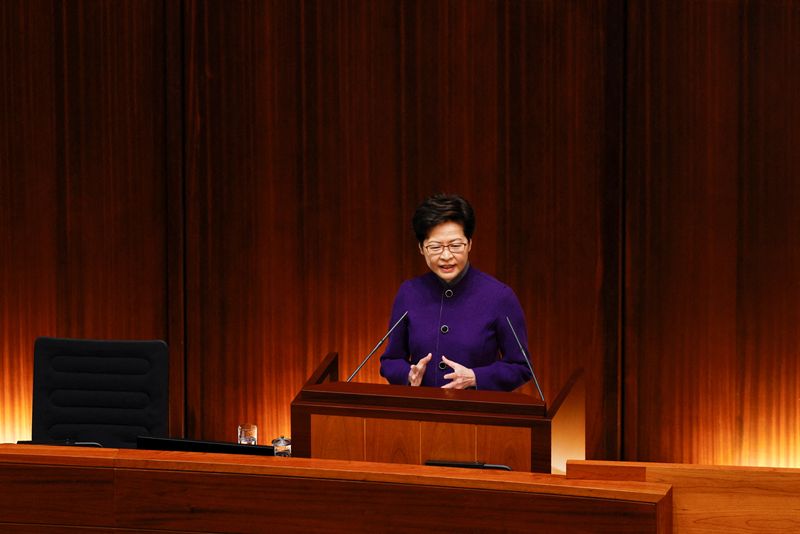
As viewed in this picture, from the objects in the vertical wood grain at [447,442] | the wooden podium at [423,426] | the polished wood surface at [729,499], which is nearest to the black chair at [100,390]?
the wooden podium at [423,426]

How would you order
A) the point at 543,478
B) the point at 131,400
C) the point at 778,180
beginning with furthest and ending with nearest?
the point at 778,180, the point at 131,400, the point at 543,478

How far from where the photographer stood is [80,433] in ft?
9.51

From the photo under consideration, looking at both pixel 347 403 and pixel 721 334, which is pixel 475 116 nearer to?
pixel 721 334

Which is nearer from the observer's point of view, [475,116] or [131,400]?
[131,400]

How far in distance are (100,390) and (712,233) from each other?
2.07 metres

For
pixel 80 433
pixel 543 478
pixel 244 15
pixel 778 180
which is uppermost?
pixel 244 15

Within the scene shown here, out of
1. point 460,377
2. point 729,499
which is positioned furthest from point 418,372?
point 729,499

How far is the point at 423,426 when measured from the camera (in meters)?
1.69

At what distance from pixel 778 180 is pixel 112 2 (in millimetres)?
2411

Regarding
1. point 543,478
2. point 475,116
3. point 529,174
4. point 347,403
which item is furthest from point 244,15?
point 543,478

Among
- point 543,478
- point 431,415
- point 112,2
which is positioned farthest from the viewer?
point 112,2

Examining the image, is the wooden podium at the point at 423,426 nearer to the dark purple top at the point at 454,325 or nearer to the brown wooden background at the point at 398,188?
the dark purple top at the point at 454,325

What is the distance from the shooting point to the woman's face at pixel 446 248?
2434 millimetres

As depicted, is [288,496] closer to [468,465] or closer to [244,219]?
[468,465]
